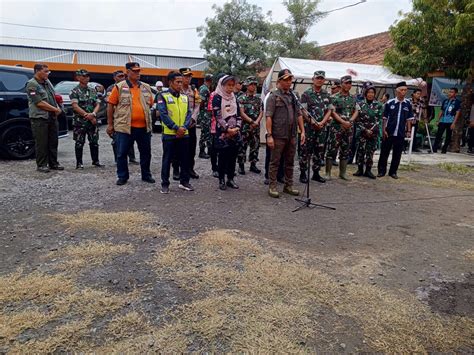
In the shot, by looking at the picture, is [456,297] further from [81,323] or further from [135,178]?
[135,178]

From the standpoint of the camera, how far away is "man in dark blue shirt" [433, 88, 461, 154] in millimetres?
11211

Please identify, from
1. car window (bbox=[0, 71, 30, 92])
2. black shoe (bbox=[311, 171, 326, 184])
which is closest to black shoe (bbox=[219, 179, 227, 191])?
black shoe (bbox=[311, 171, 326, 184])

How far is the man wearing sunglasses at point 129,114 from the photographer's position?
5.66 m

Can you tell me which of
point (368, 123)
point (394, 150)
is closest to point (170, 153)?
point (368, 123)

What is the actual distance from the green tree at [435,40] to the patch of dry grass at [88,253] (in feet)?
33.7

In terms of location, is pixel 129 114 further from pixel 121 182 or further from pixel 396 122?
pixel 396 122

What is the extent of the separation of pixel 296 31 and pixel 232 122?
24000mm

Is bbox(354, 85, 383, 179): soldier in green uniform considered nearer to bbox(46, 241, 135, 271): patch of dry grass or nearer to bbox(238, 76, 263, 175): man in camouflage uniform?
bbox(238, 76, 263, 175): man in camouflage uniform

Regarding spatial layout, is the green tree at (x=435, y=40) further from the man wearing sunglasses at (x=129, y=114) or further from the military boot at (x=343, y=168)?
the man wearing sunglasses at (x=129, y=114)

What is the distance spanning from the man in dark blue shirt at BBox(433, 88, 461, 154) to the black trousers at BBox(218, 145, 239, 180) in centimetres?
848

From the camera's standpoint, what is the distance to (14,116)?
736cm

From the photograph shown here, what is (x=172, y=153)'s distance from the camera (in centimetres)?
565

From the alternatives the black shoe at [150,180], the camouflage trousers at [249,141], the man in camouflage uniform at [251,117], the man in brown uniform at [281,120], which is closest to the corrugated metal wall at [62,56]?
the man in camouflage uniform at [251,117]

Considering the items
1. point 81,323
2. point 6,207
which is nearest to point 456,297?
point 81,323
